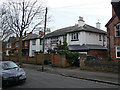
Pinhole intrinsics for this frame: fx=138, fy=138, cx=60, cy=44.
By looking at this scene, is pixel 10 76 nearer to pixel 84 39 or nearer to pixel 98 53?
pixel 84 39

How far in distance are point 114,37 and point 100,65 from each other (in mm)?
7529

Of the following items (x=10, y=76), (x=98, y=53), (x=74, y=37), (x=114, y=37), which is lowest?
(x=10, y=76)

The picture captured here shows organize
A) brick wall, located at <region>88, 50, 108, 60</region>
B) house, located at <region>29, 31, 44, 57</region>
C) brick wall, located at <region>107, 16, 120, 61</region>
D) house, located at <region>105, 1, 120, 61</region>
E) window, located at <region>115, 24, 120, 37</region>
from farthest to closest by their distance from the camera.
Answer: house, located at <region>29, 31, 44, 57</region> → brick wall, located at <region>88, 50, 108, 60</region> → window, located at <region>115, 24, 120, 37</region> → brick wall, located at <region>107, 16, 120, 61</region> → house, located at <region>105, 1, 120, 61</region>

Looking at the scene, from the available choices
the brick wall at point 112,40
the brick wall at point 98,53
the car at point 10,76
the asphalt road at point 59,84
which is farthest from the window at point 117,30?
the car at point 10,76

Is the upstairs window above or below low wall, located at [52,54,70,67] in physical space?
above

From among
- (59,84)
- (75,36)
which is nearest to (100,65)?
(59,84)

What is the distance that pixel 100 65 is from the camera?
1366cm

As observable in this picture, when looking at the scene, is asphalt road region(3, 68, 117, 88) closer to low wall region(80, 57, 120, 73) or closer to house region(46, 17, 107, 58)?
low wall region(80, 57, 120, 73)

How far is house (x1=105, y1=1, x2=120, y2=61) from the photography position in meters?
19.0

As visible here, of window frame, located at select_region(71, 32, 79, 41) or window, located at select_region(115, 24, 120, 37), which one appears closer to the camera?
window, located at select_region(115, 24, 120, 37)

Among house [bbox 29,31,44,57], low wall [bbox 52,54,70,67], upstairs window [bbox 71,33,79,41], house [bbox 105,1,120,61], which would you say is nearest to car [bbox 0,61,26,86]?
low wall [bbox 52,54,70,67]

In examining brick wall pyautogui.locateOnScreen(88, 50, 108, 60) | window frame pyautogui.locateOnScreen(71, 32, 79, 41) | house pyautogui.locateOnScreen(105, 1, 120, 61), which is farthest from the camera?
window frame pyautogui.locateOnScreen(71, 32, 79, 41)

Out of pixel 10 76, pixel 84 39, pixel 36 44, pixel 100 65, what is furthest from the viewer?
pixel 36 44

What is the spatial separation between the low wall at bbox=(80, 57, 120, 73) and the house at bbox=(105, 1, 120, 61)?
611 centimetres
